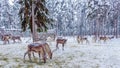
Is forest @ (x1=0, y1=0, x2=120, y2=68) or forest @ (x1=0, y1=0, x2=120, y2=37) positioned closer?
forest @ (x1=0, y1=0, x2=120, y2=68)

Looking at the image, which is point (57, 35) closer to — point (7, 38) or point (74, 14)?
point (74, 14)

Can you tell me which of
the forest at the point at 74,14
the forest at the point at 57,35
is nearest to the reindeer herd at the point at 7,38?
the forest at the point at 57,35

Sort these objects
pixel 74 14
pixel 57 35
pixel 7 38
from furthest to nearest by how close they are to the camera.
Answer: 1. pixel 74 14
2. pixel 57 35
3. pixel 7 38

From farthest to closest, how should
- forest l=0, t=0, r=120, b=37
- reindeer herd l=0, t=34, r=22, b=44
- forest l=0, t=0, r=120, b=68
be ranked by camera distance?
1. forest l=0, t=0, r=120, b=37
2. reindeer herd l=0, t=34, r=22, b=44
3. forest l=0, t=0, r=120, b=68

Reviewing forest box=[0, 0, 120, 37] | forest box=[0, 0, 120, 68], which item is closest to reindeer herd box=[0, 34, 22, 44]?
forest box=[0, 0, 120, 68]

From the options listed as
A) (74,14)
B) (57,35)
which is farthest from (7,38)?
(74,14)

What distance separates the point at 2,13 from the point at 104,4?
95.6 feet

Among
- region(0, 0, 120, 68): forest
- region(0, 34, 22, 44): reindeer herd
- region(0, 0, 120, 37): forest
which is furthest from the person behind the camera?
region(0, 0, 120, 37): forest

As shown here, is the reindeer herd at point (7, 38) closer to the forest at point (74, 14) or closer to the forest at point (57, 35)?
the forest at point (57, 35)

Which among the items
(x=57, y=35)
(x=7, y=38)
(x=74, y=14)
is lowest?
(x=57, y=35)

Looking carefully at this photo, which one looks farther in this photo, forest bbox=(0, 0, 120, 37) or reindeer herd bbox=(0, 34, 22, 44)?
forest bbox=(0, 0, 120, 37)

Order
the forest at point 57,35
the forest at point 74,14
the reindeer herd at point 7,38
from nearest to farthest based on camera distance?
the forest at point 57,35
the reindeer herd at point 7,38
the forest at point 74,14

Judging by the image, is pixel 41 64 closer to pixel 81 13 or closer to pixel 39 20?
pixel 39 20

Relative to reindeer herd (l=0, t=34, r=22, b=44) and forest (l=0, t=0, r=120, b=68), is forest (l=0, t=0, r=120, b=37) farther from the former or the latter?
reindeer herd (l=0, t=34, r=22, b=44)
